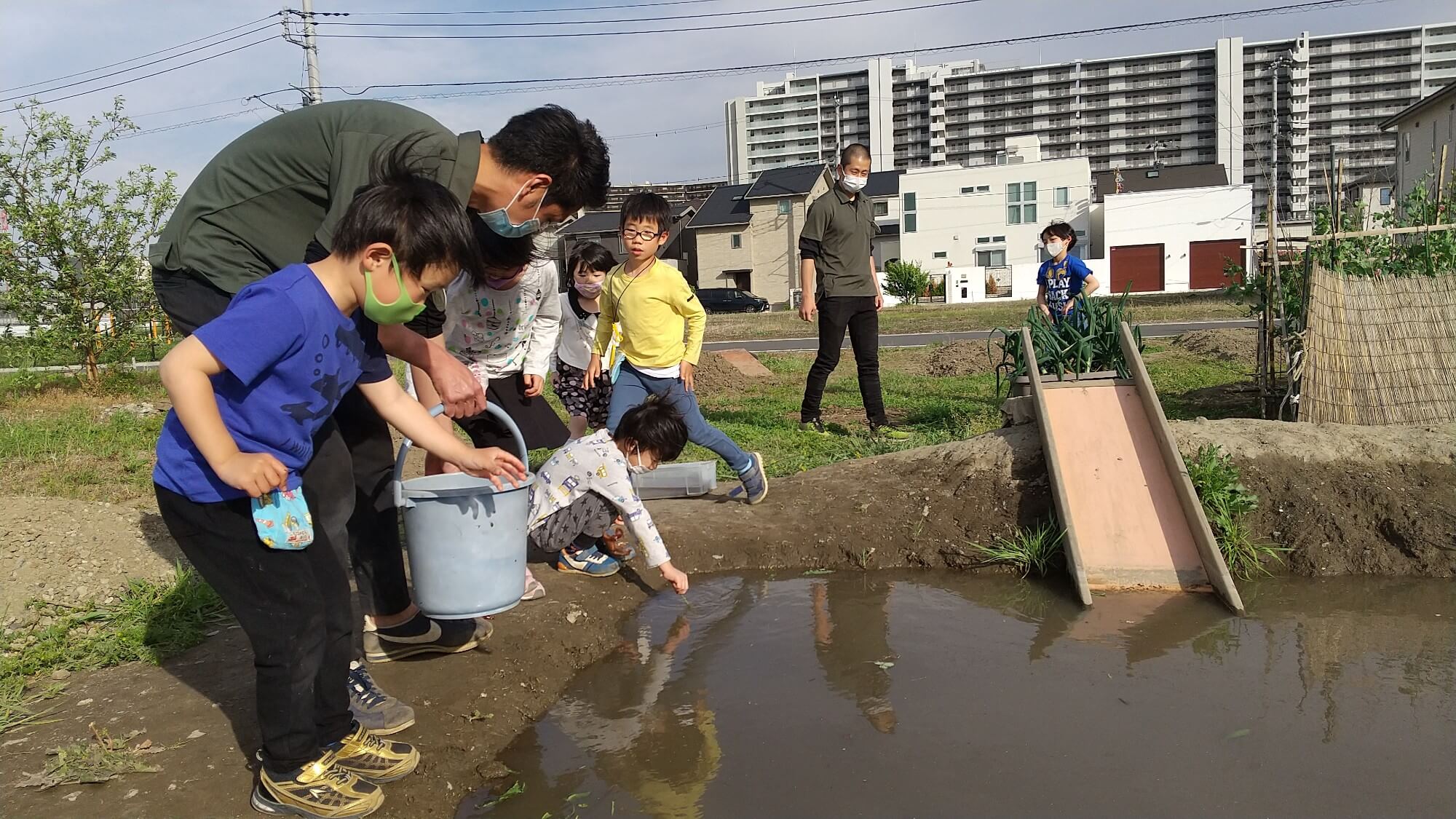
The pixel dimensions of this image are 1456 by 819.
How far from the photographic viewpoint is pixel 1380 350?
6.20 metres

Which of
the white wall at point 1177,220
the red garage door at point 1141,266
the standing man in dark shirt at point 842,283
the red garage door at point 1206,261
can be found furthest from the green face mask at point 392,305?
the white wall at point 1177,220

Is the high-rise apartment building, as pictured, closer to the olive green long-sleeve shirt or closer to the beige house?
the beige house

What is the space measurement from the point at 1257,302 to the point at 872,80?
422 ft

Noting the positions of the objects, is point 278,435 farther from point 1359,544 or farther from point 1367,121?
point 1367,121

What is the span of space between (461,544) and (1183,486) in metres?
3.19

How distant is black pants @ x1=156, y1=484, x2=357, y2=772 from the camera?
2.28 metres

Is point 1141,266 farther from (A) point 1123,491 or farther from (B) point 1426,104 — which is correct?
(A) point 1123,491

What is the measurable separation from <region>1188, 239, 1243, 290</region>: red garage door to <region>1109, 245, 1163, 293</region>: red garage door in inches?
54.8

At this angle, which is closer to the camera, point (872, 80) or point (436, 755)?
point (436, 755)

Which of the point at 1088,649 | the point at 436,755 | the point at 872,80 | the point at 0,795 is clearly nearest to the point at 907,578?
the point at 1088,649

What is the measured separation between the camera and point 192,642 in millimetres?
3570

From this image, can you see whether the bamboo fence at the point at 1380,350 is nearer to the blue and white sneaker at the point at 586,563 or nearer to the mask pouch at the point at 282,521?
the blue and white sneaker at the point at 586,563

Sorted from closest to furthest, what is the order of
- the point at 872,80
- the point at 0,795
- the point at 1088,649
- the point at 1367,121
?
the point at 0,795, the point at 1088,649, the point at 1367,121, the point at 872,80

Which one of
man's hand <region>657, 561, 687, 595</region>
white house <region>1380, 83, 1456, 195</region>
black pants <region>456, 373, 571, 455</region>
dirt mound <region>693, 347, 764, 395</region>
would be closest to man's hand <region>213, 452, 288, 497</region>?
man's hand <region>657, 561, 687, 595</region>
